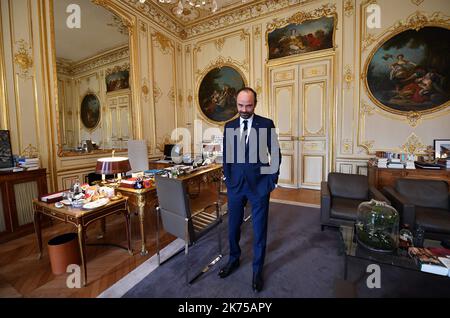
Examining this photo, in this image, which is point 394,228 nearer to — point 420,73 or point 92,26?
point 420,73

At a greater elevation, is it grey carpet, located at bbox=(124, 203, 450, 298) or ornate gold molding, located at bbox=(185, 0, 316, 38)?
ornate gold molding, located at bbox=(185, 0, 316, 38)

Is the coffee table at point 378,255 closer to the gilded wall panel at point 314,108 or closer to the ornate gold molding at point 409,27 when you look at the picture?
the ornate gold molding at point 409,27

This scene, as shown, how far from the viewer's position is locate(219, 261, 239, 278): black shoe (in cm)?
212

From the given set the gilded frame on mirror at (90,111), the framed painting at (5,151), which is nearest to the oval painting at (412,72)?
the gilded frame on mirror at (90,111)

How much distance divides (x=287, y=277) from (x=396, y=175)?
3290 millimetres

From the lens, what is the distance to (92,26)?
4.43m

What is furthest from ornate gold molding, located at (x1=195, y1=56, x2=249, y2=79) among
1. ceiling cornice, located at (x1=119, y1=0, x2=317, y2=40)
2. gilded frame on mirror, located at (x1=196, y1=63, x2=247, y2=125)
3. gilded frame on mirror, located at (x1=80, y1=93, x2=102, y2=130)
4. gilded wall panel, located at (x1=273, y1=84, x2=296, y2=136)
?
gilded frame on mirror, located at (x1=80, y1=93, x2=102, y2=130)

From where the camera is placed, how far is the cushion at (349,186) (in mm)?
3328

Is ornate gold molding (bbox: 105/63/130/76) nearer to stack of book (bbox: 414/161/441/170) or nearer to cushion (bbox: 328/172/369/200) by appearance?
cushion (bbox: 328/172/369/200)

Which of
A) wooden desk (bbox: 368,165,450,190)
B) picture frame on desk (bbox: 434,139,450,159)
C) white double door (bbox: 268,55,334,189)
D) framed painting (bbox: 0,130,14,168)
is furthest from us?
white double door (bbox: 268,55,334,189)

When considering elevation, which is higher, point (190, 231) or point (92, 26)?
point (92, 26)

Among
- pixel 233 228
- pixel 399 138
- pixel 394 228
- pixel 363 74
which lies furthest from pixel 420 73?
pixel 233 228

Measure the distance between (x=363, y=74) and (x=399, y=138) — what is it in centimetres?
164

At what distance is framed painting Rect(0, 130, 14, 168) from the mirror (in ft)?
2.33
